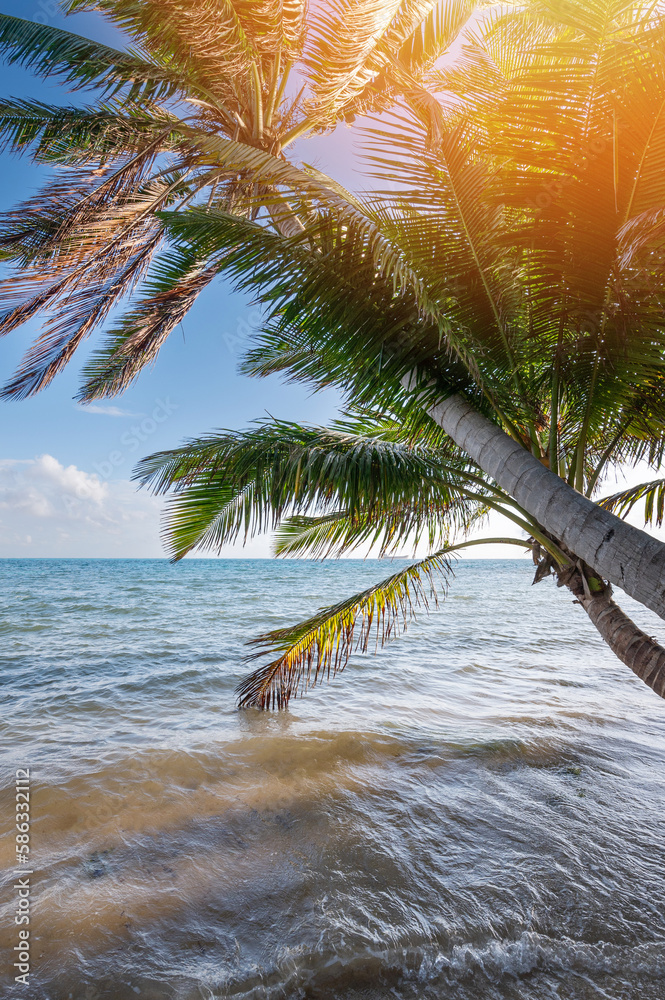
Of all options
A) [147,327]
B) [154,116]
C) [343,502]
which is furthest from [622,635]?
[154,116]

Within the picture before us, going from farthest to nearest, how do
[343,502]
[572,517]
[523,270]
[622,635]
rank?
[343,502] < [523,270] < [622,635] < [572,517]

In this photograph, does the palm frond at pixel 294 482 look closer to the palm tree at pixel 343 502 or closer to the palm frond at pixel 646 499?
the palm tree at pixel 343 502

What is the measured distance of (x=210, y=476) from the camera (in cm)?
395

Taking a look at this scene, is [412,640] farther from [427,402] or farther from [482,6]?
[482,6]

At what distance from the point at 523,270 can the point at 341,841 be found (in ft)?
14.2

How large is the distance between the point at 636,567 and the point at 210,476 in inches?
119

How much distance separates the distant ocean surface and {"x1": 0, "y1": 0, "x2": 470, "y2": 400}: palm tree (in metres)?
4.23

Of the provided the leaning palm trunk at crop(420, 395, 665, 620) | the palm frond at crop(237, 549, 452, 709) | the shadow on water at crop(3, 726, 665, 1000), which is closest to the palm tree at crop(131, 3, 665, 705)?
the leaning palm trunk at crop(420, 395, 665, 620)

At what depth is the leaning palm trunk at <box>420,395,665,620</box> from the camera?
241cm

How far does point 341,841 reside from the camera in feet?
11.4

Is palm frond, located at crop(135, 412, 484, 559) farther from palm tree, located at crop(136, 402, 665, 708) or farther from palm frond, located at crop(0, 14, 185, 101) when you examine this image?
palm frond, located at crop(0, 14, 185, 101)

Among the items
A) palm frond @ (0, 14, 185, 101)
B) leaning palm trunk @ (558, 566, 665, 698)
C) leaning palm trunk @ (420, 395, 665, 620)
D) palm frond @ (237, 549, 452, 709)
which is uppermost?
palm frond @ (0, 14, 185, 101)

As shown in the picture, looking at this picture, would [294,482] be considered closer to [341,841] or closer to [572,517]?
[572,517]

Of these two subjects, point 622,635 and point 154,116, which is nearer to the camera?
point 622,635
